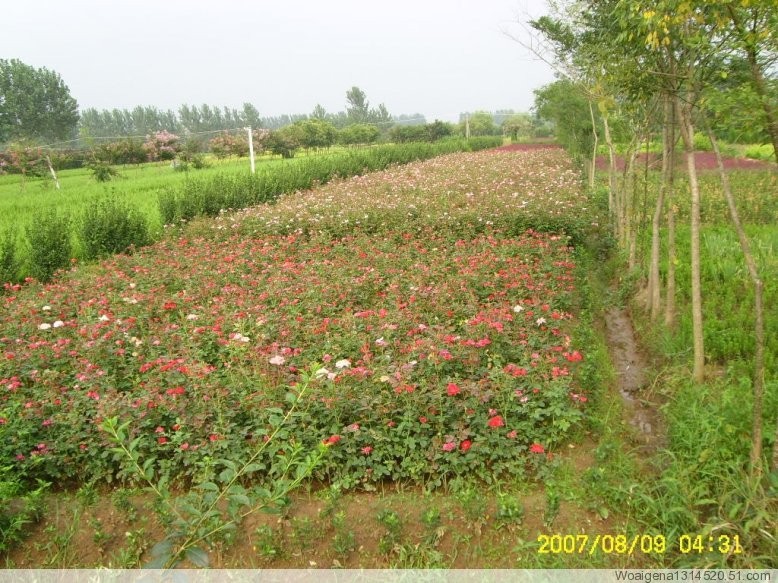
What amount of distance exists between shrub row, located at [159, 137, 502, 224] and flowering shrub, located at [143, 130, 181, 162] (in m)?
9.25

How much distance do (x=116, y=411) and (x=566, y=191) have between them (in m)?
8.89

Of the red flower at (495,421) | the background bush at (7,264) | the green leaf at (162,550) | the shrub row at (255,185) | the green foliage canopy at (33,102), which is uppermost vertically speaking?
the green foliage canopy at (33,102)

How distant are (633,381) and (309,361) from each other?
2.73 meters

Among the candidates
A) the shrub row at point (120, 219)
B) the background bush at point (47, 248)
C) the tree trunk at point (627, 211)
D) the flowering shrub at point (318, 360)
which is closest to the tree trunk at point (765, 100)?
the flowering shrub at point (318, 360)

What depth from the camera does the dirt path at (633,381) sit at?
3.52 metres

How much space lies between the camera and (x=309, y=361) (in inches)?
152

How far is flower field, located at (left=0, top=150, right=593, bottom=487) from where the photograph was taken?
2.99 meters

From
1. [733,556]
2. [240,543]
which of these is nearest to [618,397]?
[733,556]

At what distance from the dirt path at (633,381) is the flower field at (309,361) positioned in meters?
0.47

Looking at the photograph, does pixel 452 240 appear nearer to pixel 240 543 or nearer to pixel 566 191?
pixel 566 191

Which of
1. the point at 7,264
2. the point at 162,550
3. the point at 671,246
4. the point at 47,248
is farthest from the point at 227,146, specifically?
the point at 162,550

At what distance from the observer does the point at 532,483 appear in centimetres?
289

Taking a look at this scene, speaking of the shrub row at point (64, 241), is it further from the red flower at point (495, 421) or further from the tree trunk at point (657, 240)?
the tree trunk at point (657, 240)

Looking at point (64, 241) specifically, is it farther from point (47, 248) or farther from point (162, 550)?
point (162, 550)
